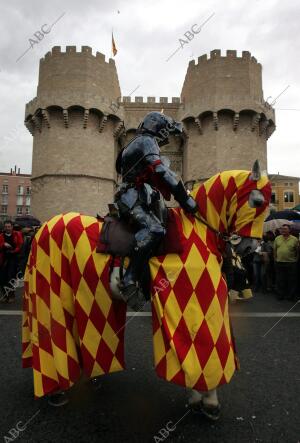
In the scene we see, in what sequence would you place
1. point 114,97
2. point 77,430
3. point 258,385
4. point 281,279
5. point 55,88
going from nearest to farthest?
point 77,430, point 258,385, point 281,279, point 55,88, point 114,97

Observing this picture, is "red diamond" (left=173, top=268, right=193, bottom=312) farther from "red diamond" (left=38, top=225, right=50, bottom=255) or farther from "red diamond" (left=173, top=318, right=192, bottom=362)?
"red diamond" (left=38, top=225, right=50, bottom=255)

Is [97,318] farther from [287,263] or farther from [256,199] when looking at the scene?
[287,263]

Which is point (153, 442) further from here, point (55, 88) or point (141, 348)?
point (55, 88)

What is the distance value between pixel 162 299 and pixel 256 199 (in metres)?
1.01

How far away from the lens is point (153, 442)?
2.33m

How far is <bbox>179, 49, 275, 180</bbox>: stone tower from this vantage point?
25312mm

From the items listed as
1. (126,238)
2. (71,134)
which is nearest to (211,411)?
(126,238)

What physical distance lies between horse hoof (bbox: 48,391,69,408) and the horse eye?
7.37 feet

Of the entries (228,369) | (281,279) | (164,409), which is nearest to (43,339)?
(164,409)

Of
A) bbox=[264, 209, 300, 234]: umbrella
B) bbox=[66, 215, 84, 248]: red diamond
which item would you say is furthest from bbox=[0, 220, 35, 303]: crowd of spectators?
bbox=[264, 209, 300, 234]: umbrella

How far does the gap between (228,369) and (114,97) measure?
27.0m

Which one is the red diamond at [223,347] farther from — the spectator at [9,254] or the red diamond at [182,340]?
the spectator at [9,254]

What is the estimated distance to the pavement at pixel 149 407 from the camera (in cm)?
242

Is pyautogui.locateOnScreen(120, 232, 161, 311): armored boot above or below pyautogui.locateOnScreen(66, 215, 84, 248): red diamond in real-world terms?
below
